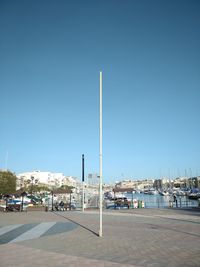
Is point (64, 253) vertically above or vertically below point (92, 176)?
below

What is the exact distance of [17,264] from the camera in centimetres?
727

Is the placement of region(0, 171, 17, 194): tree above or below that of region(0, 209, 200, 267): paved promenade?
above

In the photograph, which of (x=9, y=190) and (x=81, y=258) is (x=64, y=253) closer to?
(x=81, y=258)

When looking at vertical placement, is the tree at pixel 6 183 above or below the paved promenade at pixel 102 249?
above

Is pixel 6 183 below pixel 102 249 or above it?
above

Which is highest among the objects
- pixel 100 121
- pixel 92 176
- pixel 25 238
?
pixel 100 121

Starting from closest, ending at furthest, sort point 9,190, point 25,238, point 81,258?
point 81,258
point 25,238
point 9,190

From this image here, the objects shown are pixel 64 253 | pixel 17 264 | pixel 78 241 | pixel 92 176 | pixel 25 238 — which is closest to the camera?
pixel 17 264

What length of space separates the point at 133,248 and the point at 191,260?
2189 mm

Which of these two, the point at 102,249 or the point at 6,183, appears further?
the point at 6,183

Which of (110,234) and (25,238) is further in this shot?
(110,234)

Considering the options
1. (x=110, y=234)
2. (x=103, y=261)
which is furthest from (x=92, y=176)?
(x=103, y=261)

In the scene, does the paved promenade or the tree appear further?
the tree

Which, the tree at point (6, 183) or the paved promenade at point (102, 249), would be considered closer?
the paved promenade at point (102, 249)
